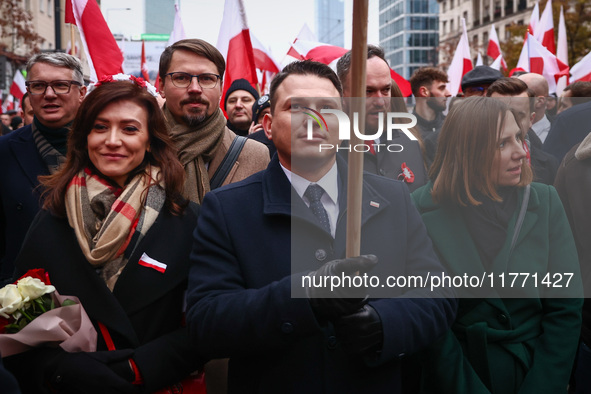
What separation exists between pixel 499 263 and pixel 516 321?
24 cm

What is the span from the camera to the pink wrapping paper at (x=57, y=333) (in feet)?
7.74

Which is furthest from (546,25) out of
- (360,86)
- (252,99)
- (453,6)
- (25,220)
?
(453,6)

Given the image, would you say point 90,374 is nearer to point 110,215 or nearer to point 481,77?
point 110,215

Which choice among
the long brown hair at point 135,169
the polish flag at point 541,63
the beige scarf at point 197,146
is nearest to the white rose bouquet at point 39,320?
the long brown hair at point 135,169

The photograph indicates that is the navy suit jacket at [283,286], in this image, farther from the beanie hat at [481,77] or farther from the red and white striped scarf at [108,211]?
the beanie hat at [481,77]

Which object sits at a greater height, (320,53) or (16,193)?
(320,53)

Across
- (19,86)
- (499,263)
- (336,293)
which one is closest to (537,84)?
(499,263)

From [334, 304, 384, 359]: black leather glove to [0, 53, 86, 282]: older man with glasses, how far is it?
7.00 feet

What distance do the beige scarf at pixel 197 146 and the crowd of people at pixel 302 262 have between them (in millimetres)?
90

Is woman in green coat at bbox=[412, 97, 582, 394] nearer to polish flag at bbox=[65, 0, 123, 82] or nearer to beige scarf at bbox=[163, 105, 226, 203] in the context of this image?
beige scarf at bbox=[163, 105, 226, 203]

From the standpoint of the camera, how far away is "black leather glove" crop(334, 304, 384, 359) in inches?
77.9

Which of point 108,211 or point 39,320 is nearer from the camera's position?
point 39,320

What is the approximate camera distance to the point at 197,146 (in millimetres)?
3404

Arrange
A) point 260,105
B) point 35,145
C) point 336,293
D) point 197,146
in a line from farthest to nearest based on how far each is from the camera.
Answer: point 260,105 < point 35,145 < point 197,146 < point 336,293
